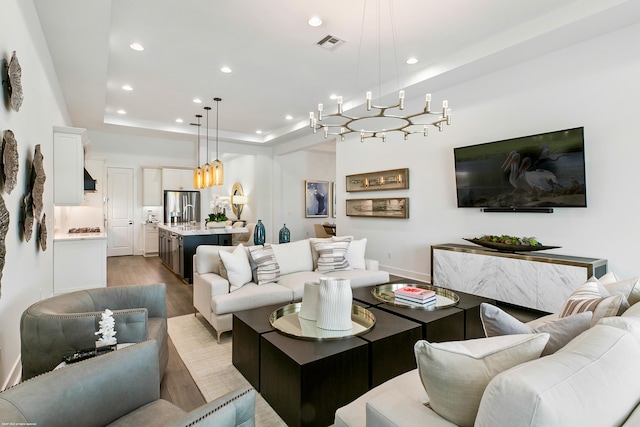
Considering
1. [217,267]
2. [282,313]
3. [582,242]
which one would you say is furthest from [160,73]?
[582,242]

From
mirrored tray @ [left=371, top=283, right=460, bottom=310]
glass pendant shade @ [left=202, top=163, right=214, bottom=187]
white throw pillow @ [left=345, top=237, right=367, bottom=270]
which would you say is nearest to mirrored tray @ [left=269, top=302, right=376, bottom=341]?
mirrored tray @ [left=371, top=283, right=460, bottom=310]

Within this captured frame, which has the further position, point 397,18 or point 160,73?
point 160,73

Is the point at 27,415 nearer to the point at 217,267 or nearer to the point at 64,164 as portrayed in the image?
the point at 217,267

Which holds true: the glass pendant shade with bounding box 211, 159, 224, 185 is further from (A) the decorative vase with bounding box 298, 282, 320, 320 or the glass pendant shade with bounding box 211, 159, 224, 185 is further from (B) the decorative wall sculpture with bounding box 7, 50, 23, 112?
(A) the decorative vase with bounding box 298, 282, 320, 320

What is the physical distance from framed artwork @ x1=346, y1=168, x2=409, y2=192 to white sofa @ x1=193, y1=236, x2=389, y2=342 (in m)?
1.64

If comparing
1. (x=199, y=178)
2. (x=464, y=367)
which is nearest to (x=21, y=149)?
(x=464, y=367)

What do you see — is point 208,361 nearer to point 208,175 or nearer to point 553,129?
point 208,175

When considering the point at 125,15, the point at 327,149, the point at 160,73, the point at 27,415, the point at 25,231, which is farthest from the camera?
the point at 327,149

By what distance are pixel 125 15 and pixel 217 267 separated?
2.76 meters

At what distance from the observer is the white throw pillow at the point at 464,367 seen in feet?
3.43

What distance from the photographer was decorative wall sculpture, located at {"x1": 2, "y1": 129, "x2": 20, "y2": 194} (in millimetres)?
1903

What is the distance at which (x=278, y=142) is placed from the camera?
8.76 metres

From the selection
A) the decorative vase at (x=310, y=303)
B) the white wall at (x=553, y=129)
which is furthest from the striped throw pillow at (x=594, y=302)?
the white wall at (x=553, y=129)

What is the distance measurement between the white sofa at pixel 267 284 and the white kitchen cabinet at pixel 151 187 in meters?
5.70
